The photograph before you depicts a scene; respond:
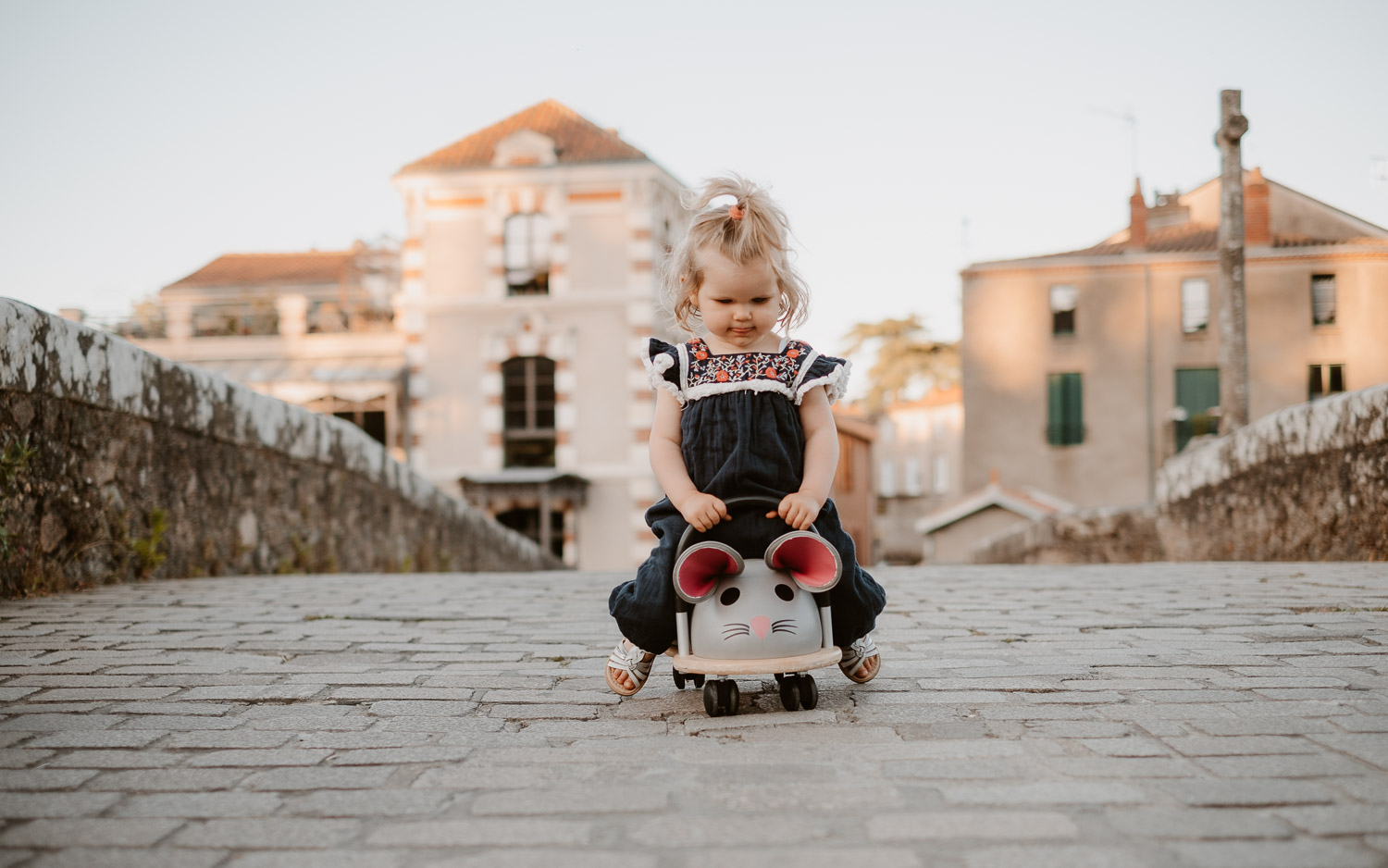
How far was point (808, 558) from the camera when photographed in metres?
2.59

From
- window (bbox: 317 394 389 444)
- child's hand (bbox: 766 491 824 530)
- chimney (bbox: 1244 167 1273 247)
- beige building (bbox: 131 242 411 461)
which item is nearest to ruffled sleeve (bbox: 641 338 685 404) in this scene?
child's hand (bbox: 766 491 824 530)

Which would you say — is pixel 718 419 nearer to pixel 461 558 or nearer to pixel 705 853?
pixel 705 853

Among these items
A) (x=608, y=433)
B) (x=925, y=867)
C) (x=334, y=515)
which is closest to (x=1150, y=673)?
(x=925, y=867)

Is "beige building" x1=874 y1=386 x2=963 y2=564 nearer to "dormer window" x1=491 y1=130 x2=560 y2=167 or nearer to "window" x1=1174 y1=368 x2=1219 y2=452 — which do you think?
"window" x1=1174 y1=368 x2=1219 y2=452

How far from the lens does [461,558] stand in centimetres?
1098

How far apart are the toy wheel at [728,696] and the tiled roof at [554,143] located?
64.3 feet

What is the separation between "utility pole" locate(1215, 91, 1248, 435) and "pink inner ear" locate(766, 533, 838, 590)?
10093 millimetres

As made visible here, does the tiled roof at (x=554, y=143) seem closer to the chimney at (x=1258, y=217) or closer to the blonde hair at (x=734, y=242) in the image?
the chimney at (x=1258, y=217)

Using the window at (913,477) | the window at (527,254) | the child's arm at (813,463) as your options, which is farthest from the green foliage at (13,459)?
the window at (913,477)

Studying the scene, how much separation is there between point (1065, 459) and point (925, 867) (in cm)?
2651

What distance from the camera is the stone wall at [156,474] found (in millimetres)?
4535

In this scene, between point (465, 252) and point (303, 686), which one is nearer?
point (303, 686)

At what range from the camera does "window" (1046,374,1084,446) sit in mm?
26547

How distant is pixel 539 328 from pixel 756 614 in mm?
19623
